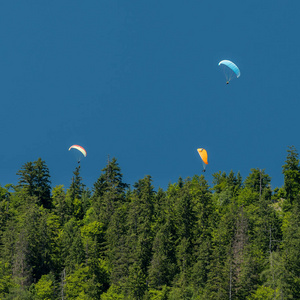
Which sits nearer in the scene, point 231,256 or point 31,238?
point 231,256

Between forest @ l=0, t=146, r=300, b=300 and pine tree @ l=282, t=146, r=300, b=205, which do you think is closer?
forest @ l=0, t=146, r=300, b=300

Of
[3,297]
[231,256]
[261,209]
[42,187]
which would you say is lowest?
[3,297]

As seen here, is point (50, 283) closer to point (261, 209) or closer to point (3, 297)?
point (3, 297)

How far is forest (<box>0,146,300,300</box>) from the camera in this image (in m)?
96.7

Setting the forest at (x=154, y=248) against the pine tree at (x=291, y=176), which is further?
the pine tree at (x=291, y=176)

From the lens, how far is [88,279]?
10562cm

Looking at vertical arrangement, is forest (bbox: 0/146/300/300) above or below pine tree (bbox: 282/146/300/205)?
below

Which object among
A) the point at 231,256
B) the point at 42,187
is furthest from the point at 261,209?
the point at 42,187

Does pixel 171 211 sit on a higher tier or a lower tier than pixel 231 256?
higher

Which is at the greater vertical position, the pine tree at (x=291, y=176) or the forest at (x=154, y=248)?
the pine tree at (x=291, y=176)

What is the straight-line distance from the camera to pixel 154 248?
351 feet

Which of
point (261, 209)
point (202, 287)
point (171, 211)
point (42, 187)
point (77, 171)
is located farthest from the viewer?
point (77, 171)

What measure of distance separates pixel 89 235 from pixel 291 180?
3483 centimetres

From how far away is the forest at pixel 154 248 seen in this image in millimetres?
96688
